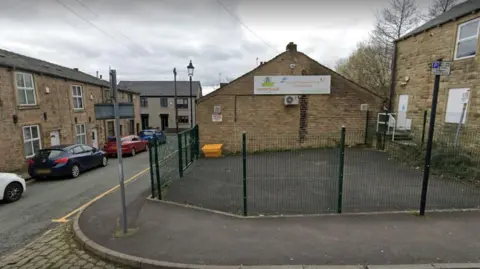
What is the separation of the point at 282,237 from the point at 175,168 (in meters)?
4.80

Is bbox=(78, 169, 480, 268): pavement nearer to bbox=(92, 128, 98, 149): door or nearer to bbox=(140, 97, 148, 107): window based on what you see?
bbox=(92, 128, 98, 149): door

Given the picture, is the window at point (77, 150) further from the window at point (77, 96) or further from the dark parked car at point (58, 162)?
the window at point (77, 96)

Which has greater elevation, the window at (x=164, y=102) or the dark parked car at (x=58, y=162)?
the window at (x=164, y=102)

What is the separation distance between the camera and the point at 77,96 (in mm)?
18141

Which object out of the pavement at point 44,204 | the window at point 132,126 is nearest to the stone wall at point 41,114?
the pavement at point 44,204

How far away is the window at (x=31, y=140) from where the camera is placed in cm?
1280

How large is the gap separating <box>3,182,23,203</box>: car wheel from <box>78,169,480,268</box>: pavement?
368 cm

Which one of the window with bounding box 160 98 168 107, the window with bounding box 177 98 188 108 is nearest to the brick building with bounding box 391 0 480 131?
the window with bounding box 177 98 188 108

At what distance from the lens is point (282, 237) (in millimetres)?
4504

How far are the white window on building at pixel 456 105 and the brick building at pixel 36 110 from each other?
19.7 m

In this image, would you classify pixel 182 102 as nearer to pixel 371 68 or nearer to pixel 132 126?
pixel 132 126

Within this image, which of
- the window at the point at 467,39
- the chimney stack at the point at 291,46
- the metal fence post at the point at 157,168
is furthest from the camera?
the chimney stack at the point at 291,46

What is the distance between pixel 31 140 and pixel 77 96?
5.84 meters

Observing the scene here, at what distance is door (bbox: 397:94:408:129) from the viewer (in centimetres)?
1303
